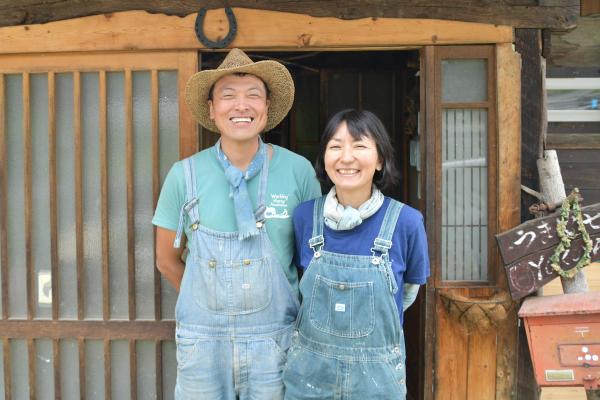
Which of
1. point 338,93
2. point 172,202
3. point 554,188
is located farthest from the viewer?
point 338,93

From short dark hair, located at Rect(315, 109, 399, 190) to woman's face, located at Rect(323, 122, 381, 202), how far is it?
0.02 metres

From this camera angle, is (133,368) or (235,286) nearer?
(235,286)

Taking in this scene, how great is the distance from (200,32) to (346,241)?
1.59m

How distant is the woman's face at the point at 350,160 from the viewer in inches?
97.7

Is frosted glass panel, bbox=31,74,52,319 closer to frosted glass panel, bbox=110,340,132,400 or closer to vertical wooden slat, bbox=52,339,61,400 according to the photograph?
vertical wooden slat, bbox=52,339,61,400

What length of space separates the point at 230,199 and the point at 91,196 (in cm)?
117

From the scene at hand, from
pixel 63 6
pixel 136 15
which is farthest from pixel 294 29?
pixel 63 6

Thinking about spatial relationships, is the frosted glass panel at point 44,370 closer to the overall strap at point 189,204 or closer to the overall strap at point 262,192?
the overall strap at point 189,204

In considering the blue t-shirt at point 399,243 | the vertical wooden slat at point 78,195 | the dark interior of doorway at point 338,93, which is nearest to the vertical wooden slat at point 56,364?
the vertical wooden slat at point 78,195

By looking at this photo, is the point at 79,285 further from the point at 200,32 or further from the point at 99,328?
the point at 200,32

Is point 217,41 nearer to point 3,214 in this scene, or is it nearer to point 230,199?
point 230,199

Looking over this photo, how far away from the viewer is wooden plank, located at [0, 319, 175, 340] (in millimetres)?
3490

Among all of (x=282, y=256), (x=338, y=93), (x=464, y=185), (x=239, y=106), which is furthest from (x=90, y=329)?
(x=338, y=93)

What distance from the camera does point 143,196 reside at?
3.51 metres
